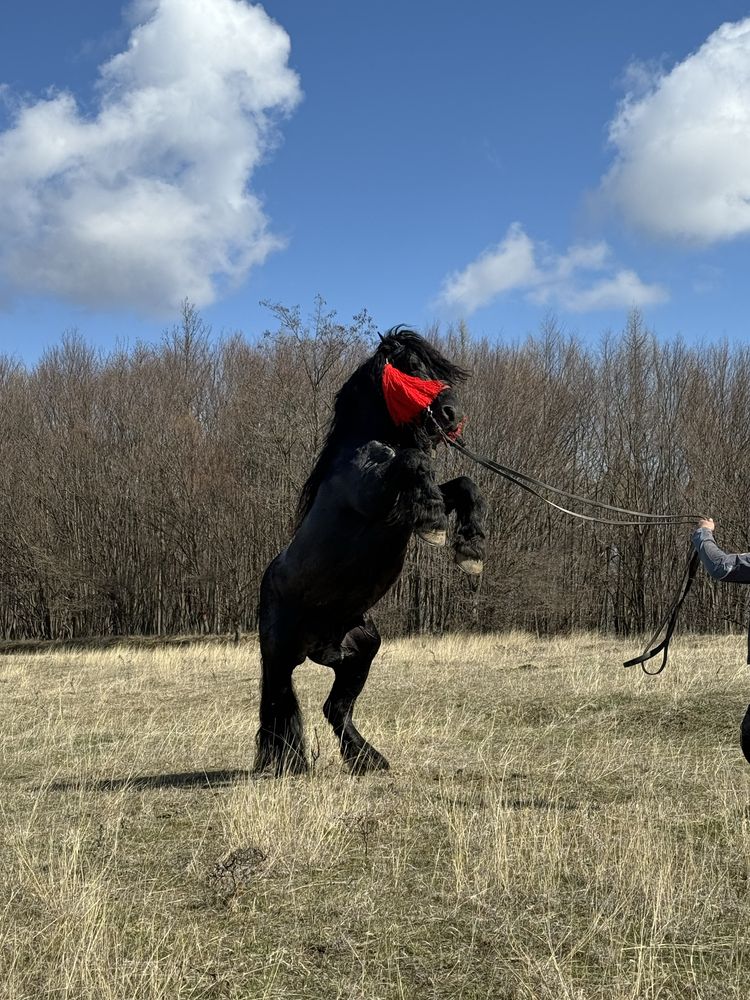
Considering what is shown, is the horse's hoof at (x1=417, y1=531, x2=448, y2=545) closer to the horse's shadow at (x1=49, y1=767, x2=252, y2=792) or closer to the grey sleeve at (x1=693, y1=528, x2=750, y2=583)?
the grey sleeve at (x1=693, y1=528, x2=750, y2=583)

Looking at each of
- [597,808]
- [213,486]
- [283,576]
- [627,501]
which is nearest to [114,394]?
[213,486]

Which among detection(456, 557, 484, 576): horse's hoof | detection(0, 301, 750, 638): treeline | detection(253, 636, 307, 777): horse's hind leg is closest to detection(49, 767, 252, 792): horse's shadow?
detection(253, 636, 307, 777): horse's hind leg

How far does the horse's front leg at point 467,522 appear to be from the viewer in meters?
5.16

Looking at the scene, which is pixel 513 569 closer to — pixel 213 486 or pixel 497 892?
pixel 213 486

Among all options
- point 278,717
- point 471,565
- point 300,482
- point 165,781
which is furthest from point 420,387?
point 300,482

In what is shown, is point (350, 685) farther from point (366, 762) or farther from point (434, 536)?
point (434, 536)

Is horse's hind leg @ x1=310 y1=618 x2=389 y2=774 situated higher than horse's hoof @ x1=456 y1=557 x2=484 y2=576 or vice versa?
horse's hoof @ x1=456 y1=557 x2=484 y2=576

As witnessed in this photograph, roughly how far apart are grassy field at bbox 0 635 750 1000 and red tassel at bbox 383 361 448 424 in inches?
87.7

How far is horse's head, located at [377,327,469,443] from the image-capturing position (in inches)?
208

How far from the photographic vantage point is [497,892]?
362cm

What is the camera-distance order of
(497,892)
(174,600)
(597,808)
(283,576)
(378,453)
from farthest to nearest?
(174,600), (283,576), (378,453), (597,808), (497,892)

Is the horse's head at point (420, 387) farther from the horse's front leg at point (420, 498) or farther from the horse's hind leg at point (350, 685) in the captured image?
the horse's hind leg at point (350, 685)

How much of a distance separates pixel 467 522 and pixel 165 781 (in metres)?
2.76

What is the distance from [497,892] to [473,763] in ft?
8.19
